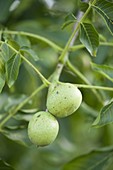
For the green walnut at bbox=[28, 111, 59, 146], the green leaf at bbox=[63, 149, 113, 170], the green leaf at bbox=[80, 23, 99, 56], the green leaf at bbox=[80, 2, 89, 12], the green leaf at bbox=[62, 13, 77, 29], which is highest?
the green leaf at bbox=[80, 2, 89, 12]

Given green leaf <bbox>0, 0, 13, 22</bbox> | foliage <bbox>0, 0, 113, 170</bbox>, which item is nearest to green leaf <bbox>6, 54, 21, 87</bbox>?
foliage <bbox>0, 0, 113, 170</bbox>

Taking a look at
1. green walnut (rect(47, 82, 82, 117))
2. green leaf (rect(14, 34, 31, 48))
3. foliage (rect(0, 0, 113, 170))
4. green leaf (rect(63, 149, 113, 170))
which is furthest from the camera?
green leaf (rect(63, 149, 113, 170))

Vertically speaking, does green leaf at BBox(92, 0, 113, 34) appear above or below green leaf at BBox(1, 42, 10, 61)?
below

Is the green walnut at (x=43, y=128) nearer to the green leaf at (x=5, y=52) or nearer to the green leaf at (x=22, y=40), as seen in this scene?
the green leaf at (x=5, y=52)

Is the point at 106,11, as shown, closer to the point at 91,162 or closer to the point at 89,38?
the point at 89,38

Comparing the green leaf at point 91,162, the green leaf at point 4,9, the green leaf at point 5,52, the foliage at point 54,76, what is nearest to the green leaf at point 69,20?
the foliage at point 54,76

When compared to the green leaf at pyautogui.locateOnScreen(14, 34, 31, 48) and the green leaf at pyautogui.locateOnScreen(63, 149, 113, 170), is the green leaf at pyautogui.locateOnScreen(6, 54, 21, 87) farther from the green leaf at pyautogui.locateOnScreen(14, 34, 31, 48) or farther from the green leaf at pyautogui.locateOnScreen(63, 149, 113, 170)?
the green leaf at pyautogui.locateOnScreen(63, 149, 113, 170)

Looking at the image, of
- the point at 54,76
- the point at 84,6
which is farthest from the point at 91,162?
the point at 84,6

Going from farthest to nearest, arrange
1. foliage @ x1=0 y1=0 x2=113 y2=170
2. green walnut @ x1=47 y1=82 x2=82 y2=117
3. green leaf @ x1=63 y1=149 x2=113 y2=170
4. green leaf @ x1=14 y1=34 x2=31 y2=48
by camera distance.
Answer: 1. green leaf @ x1=63 y1=149 x2=113 y2=170
2. green leaf @ x1=14 y1=34 x2=31 y2=48
3. foliage @ x1=0 y1=0 x2=113 y2=170
4. green walnut @ x1=47 y1=82 x2=82 y2=117

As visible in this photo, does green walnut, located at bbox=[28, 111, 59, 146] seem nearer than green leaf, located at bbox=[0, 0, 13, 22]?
Yes
